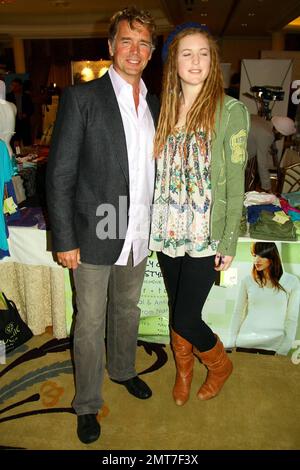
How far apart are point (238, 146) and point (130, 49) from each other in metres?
0.54

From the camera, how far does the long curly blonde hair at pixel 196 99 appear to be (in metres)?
1.47

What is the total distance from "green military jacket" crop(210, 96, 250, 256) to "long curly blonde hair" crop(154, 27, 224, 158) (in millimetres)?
40

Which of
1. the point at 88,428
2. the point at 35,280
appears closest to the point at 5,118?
the point at 35,280

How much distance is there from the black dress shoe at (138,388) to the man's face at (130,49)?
1430 mm

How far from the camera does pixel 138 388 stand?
6.50 feet

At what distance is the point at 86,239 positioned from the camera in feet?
5.12

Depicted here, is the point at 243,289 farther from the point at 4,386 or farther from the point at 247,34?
the point at 247,34

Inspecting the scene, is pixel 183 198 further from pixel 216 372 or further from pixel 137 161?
pixel 216 372

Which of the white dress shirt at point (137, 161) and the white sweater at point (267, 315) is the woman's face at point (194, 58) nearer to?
the white dress shirt at point (137, 161)

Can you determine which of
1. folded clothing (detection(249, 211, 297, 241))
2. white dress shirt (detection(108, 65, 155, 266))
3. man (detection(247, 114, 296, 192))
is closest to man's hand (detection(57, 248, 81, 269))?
white dress shirt (detection(108, 65, 155, 266))

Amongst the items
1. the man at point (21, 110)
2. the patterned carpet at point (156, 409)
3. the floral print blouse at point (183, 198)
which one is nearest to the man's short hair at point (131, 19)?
the floral print blouse at point (183, 198)

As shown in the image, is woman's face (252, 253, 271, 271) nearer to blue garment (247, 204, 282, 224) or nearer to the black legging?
blue garment (247, 204, 282, 224)

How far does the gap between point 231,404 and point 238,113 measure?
1.38 m

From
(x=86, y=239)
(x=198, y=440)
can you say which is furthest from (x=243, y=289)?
(x=86, y=239)
